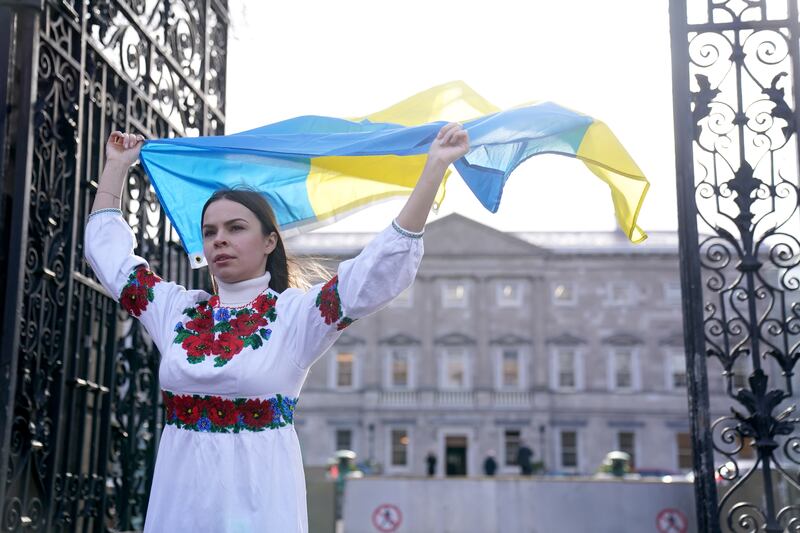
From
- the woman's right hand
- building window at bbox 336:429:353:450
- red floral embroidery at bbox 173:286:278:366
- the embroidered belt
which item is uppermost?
the woman's right hand

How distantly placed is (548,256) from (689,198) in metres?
38.2

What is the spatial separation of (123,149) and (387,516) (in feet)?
40.5

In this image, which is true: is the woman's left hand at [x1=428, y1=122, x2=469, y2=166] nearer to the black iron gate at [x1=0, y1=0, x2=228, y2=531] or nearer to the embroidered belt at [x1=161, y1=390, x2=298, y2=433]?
the embroidered belt at [x1=161, y1=390, x2=298, y2=433]

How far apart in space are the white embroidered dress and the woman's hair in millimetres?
152

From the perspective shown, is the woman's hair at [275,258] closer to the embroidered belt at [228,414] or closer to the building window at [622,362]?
the embroidered belt at [228,414]

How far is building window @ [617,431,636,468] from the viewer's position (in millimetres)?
42531

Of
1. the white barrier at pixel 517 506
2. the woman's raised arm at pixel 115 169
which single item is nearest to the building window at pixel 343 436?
the white barrier at pixel 517 506

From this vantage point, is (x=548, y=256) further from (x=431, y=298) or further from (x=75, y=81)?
(x=75, y=81)

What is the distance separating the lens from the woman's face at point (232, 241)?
331 cm

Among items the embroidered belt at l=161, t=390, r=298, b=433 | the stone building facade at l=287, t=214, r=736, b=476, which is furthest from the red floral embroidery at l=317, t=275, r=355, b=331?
the stone building facade at l=287, t=214, r=736, b=476

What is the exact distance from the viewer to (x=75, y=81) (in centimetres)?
480

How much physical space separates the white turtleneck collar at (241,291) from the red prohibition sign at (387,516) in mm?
12539

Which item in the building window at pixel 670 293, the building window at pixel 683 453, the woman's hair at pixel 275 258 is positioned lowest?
the building window at pixel 683 453

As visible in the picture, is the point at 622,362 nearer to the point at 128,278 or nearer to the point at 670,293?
the point at 670,293
